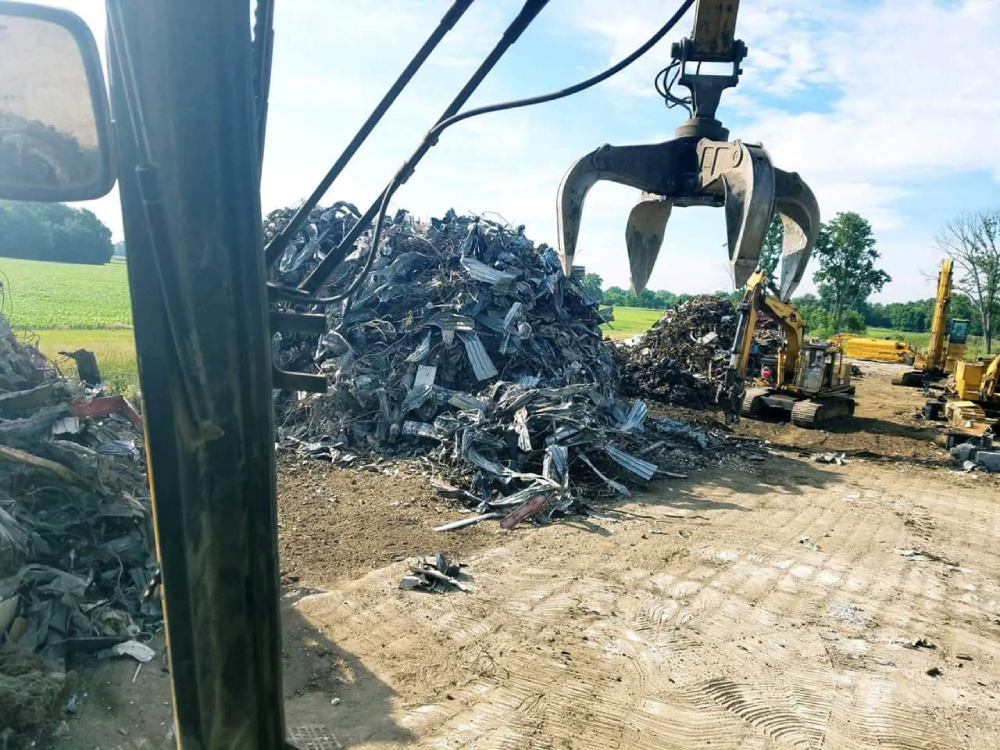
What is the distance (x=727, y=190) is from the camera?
2.03 metres

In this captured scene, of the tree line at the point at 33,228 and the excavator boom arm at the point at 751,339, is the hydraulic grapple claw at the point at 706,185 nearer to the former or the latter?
the tree line at the point at 33,228

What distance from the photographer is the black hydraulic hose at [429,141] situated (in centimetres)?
160

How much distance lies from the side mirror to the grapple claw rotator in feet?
4.35

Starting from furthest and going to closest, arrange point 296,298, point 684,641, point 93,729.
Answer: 1. point 684,641
2. point 93,729
3. point 296,298

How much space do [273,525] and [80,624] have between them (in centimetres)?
378

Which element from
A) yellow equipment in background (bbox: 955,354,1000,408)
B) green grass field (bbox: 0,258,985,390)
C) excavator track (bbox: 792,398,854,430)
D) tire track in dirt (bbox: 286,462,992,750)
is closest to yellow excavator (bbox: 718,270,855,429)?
excavator track (bbox: 792,398,854,430)

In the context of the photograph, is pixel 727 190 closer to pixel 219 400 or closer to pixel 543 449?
pixel 219 400

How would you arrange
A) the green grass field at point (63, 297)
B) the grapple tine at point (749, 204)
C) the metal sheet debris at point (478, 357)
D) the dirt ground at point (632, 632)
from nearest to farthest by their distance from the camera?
1. the grapple tine at point (749, 204)
2. the dirt ground at point (632, 632)
3. the metal sheet debris at point (478, 357)
4. the green grass field at point (63, 297)

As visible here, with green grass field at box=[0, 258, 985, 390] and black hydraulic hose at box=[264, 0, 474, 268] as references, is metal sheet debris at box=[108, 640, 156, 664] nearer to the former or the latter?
green grass field at box=[0, 258, 985, 390]

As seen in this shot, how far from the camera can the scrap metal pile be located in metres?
8.70

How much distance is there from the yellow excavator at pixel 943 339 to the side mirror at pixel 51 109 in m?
21.1

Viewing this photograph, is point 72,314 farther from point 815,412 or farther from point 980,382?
point 980,382

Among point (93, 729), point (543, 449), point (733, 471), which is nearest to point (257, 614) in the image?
point (93, 729)

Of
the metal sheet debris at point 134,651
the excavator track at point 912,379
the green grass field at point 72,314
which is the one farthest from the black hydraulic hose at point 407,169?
the excavator track at point 912,379
